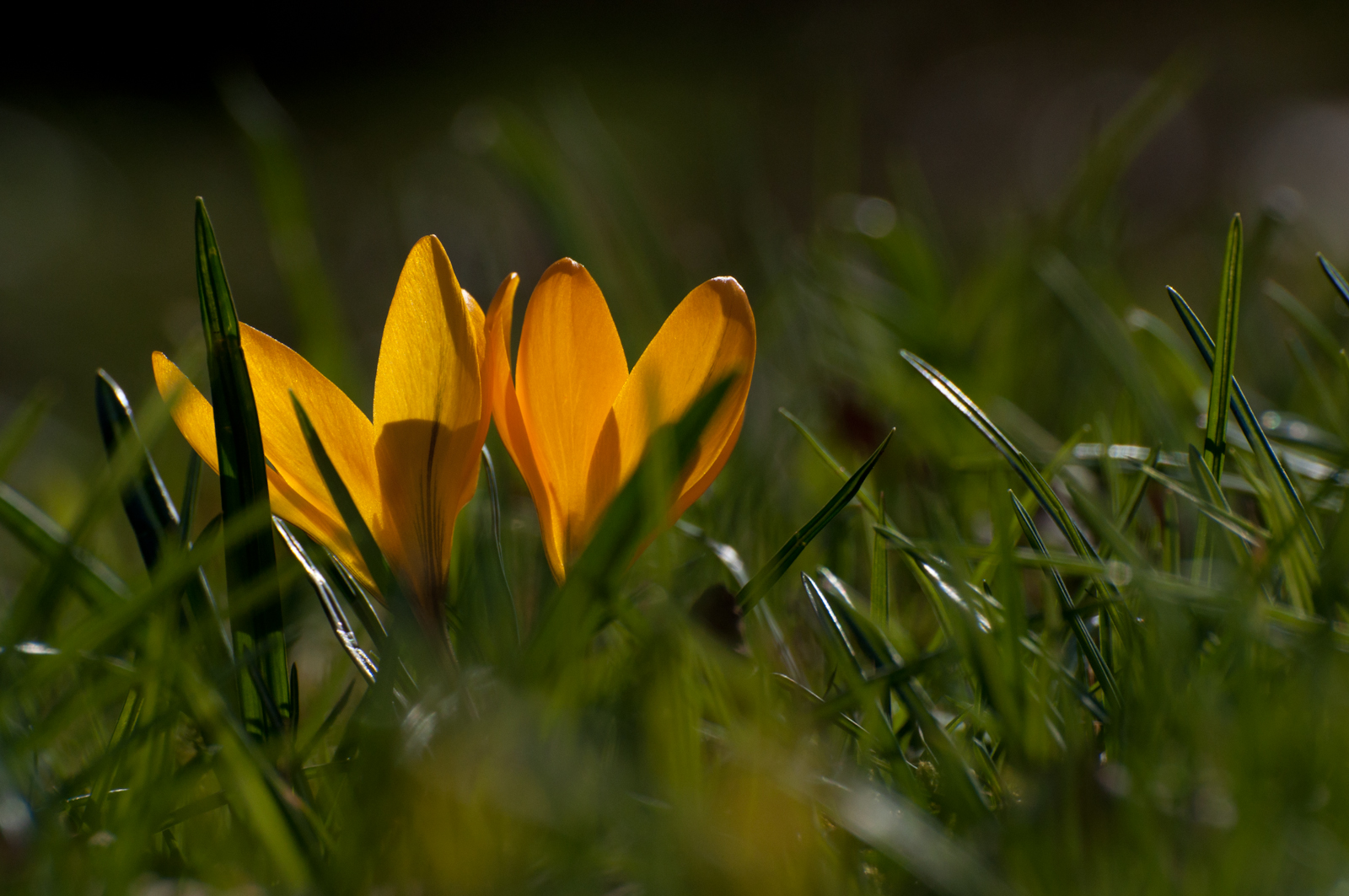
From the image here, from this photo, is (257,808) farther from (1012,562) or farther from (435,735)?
(1012,562)

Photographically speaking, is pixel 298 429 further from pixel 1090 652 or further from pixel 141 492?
pixel 1090 652

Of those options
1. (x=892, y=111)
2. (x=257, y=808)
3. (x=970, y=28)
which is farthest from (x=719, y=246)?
(x=970, y=28)

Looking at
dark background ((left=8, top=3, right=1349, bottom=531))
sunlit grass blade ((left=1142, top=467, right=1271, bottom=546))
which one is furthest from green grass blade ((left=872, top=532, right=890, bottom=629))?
dark background ((left=8, top=3, right=1349, bottom=531))

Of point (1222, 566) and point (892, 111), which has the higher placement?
point (892, 111)

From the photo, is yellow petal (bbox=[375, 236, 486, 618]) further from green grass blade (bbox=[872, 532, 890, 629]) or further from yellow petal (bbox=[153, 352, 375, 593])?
green grass blade (bbox=[872, 532, 890, 629])

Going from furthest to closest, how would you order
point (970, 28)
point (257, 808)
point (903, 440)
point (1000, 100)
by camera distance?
point (970, 28)
point (1000, 100)
point (903, 440)
point (257, 808)

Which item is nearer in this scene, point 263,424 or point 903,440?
point 263,424
